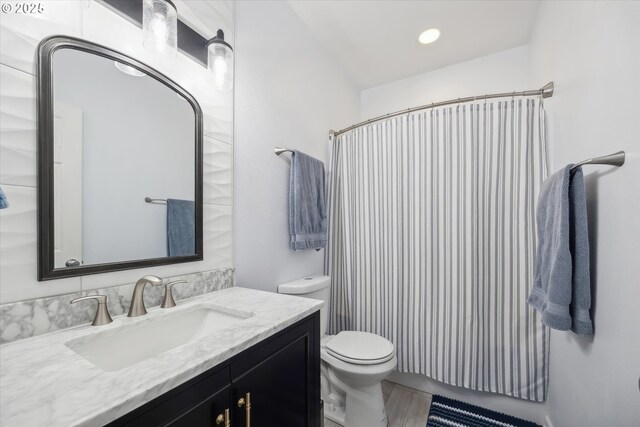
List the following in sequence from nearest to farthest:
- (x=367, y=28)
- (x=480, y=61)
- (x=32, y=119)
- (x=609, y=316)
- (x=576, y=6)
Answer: (x=32, y=119) → (x=609, y=316) → (x=576, y=6) → (x=367, y=28) → (x=480, y=61)

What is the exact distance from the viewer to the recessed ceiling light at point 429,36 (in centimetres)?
183

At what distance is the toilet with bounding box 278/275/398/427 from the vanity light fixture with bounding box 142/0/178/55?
4.05 ft

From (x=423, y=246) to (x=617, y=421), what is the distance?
1.05m

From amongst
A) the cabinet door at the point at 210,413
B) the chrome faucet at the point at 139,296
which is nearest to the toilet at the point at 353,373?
the chrome faucet at the point at 139,296

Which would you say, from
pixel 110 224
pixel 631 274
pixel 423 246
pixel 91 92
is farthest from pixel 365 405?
pixel 91 92

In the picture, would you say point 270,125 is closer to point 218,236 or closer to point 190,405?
point 218,236

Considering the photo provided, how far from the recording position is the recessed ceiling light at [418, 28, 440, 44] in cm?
183

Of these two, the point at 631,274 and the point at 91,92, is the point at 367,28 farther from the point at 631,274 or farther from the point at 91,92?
the point at 631,274

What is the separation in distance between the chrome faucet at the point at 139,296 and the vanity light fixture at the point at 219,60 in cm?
85

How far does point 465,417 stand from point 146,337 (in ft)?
5.87

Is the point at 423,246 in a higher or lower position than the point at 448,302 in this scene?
higher

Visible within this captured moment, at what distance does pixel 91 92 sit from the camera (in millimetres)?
843

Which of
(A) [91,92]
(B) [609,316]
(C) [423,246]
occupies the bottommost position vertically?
(B) [609,316]

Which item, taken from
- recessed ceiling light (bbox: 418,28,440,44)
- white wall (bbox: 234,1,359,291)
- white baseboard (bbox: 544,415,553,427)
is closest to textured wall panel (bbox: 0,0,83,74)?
white wall (bbox: 234,1,359,291)
